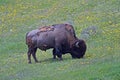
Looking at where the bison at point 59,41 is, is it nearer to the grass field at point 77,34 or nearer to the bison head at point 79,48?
the bison head at point 79,48

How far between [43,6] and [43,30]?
14.6 meters

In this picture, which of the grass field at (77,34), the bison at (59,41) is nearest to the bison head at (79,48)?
the bison at (59,41)

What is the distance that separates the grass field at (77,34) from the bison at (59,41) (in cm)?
39

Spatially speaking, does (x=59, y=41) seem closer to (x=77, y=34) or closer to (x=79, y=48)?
(x=79, y=48)

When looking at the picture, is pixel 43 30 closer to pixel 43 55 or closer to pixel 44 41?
pixel 44 41

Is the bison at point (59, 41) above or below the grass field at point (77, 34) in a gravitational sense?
above

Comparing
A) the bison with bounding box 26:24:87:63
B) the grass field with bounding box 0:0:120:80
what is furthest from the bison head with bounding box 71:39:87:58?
the grass field with bounding box 0:0:120:80

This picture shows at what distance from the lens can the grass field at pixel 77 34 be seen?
17.7 m

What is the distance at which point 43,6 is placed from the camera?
36.1 meters

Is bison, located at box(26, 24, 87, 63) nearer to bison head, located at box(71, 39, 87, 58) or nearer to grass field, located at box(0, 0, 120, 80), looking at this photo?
bison head, located at box(71, 39, 87, 58)

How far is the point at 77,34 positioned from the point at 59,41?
670cm

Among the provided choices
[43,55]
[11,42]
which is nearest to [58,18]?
[11,42]

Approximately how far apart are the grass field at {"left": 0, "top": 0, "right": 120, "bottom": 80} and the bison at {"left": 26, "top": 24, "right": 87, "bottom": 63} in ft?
1.29

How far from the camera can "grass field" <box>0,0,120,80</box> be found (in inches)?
695
